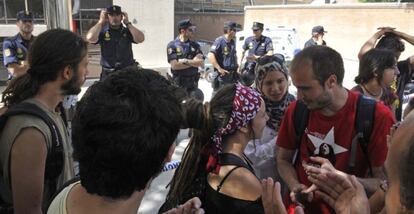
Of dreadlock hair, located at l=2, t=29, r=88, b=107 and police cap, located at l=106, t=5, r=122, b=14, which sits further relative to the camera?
police cap, located at l=106, t=5, r=122, b=14

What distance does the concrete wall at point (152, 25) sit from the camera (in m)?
13.8

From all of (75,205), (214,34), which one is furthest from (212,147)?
(214,34)

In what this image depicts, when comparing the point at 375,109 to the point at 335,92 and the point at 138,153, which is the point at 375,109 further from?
the point at 138,153

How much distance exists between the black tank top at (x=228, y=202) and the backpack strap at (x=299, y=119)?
1.97ft

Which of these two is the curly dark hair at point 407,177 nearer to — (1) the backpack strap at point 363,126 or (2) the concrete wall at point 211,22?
(1) the backpack strap at point 363,126

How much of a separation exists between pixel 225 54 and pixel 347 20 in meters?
17.9

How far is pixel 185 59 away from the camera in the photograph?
716cm

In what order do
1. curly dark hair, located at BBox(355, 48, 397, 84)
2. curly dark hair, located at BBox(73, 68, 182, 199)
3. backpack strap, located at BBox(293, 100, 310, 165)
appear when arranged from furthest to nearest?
curly dark hair, located at BBox(355, 48, 397, 84), backpack strap, located at BBox(293, 100, 310, 165), curly dark hair, located at BBox(73, 68, 182, 199)

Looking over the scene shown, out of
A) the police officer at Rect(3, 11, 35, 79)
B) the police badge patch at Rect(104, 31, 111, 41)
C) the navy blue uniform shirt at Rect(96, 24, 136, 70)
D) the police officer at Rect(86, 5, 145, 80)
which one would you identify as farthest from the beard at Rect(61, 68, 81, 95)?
the police officer at Rect(3, 11, 35, 79)

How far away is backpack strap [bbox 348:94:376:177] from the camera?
2.07m

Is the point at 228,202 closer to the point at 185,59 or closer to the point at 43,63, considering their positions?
the point at 43,63

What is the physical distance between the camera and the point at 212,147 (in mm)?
1964

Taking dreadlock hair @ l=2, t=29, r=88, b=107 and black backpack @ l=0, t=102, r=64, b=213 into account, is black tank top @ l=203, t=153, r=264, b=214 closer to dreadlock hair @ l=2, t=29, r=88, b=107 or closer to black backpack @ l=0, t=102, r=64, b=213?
black backpack @ l=0, t=102, r=64, b=213

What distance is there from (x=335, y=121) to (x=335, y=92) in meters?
0.17
